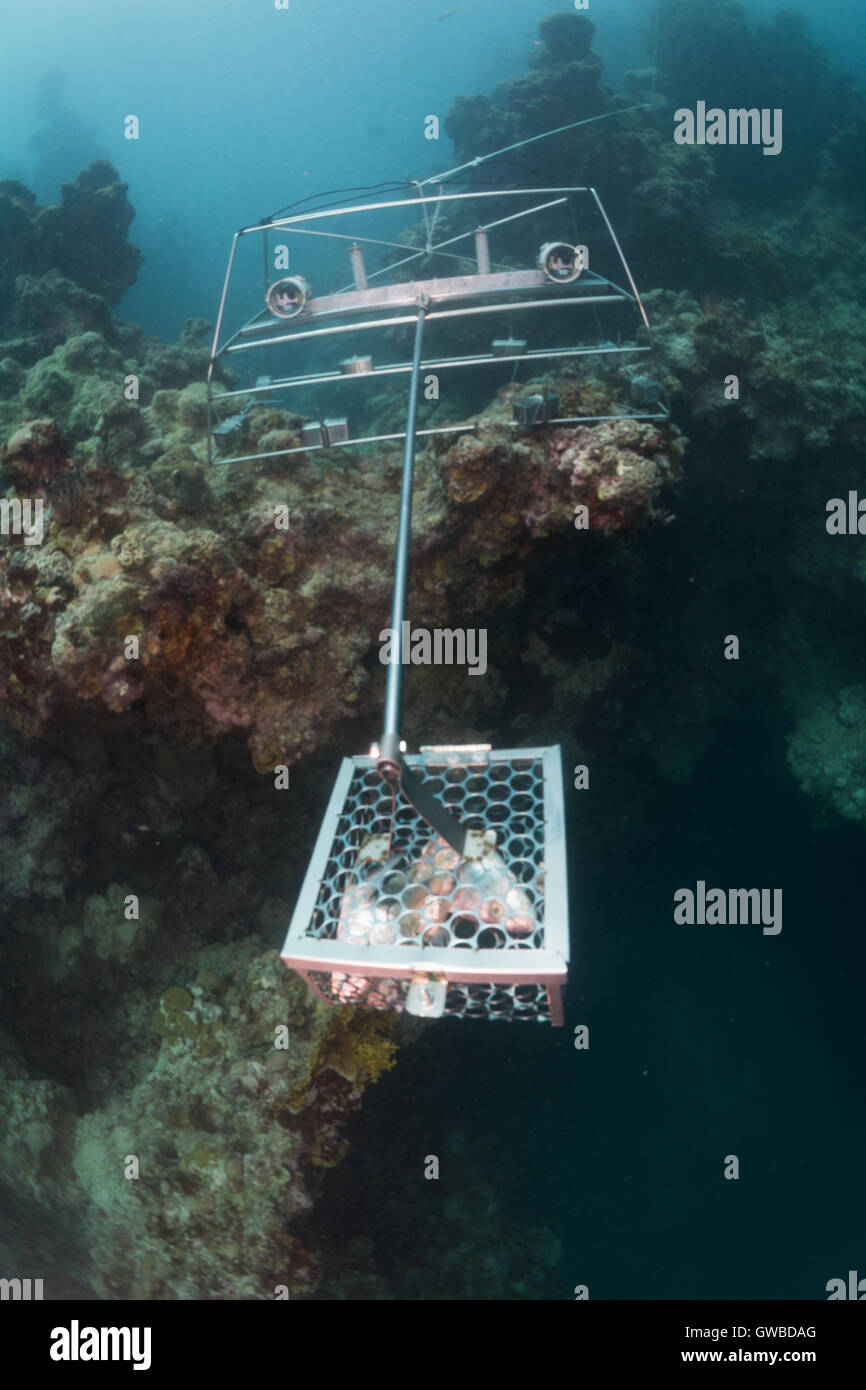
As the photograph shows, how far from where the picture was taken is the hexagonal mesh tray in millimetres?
3639

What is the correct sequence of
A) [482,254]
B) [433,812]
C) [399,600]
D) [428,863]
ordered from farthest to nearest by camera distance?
[482,254], [428,863], [433,812], [399,600]

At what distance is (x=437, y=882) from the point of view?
3922 millimetres

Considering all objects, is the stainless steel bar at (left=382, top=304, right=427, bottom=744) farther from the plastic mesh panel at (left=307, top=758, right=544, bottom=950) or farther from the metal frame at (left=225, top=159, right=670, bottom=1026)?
the plastic mesh panel at (left=307, top=758, right=544, bottom=950)

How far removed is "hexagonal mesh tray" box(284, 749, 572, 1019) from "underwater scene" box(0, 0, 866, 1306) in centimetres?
3

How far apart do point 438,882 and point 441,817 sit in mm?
555

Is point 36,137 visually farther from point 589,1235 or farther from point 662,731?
point 589,1235

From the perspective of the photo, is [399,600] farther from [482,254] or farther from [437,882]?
[482,254]

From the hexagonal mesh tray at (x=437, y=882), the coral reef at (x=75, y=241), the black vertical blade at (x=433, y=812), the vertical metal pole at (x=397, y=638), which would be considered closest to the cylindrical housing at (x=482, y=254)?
the vertical metal pole at (x=397, y=638)

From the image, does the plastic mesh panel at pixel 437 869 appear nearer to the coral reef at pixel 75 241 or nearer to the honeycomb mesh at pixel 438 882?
the honeycomb mesh at pixel 438 882

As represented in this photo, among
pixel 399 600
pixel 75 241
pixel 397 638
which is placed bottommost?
pixel 397 638

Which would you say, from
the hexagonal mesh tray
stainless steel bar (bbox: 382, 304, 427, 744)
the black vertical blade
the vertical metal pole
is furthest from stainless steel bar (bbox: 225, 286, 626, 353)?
the black vertical blade

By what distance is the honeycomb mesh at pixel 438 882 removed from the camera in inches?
145

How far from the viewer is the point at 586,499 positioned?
5586 millimetres

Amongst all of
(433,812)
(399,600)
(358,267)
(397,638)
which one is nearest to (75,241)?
(358,267)
